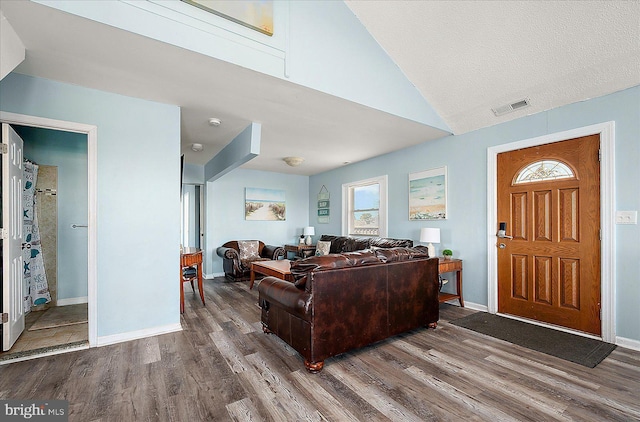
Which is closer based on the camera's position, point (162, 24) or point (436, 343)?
point (162, 24)

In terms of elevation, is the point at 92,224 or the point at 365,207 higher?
the point at 365,207

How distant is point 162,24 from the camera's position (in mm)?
2041

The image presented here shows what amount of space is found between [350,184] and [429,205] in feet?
6.83

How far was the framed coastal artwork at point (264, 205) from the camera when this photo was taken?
21.9 feet

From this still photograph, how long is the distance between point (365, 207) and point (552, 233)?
3245 mm

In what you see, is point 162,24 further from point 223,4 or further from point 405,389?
point 405,389

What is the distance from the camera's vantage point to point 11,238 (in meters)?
2.60

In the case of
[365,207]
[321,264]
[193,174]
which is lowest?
[321,264]

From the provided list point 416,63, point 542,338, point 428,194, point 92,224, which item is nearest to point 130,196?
point 92,224

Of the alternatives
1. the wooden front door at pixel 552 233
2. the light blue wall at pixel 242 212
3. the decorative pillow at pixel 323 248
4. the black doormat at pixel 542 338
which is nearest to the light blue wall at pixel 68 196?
the light blue wall at pixel 242 212

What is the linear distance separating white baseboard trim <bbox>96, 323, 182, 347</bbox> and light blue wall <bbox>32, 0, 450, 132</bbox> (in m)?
2.65

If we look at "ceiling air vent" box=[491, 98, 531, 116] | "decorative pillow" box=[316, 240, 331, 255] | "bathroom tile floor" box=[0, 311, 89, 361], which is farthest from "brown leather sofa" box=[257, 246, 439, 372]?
"decorative pillow" box=[316, 240, 331, 255]

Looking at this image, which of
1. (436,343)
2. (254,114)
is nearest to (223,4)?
(254,114)

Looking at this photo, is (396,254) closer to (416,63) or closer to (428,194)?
(428,194)
